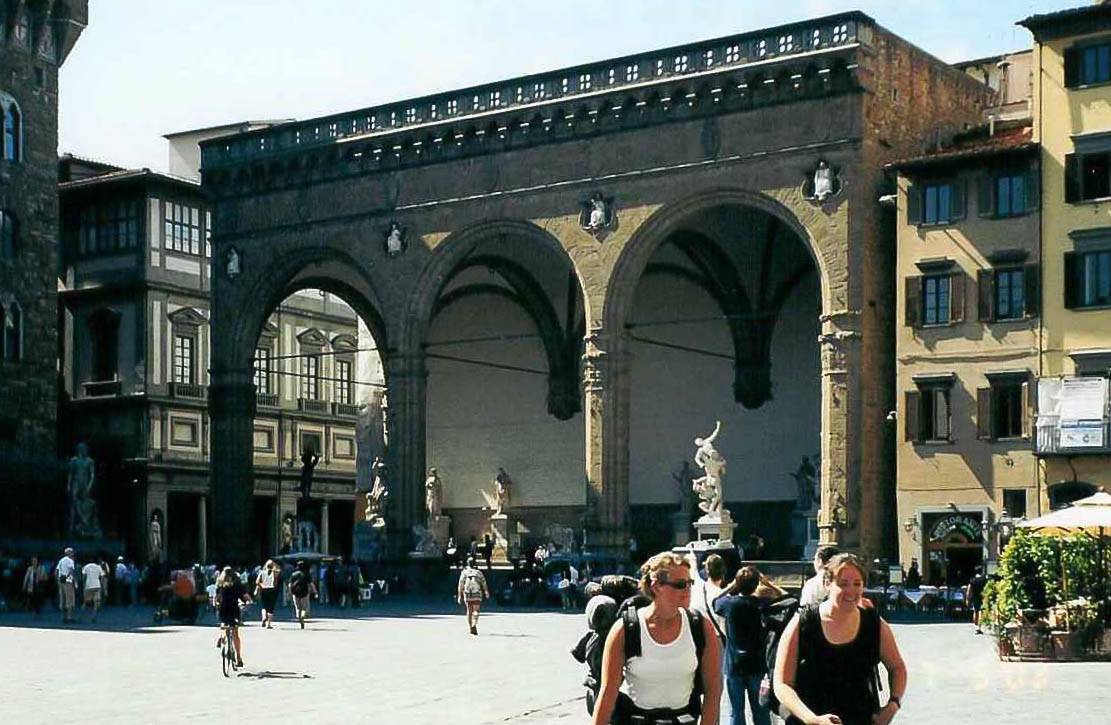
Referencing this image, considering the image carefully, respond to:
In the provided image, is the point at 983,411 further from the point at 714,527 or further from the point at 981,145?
the point at 714,527

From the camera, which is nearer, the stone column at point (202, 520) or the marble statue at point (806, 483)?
the marble statue at point (806, 483)

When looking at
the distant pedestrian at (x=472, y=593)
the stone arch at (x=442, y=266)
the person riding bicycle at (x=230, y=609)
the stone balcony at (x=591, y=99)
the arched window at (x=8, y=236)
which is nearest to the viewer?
the person riding bicycle at (x=230, y=609)

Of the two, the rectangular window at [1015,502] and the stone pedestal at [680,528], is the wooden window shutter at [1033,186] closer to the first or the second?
the rectangular window at [1015,502]

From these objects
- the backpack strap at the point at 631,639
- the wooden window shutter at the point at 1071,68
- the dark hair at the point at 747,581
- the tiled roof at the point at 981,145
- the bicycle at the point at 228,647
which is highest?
the wooden window shutter at the point at 1071,68

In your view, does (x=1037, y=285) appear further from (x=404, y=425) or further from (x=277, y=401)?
(x=277, y=401)

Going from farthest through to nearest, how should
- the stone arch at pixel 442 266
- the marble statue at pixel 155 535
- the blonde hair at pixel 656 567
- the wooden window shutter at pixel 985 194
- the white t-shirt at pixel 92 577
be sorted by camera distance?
1. the marble statue at pixel 155 535
2. the stone arch at pixel 442 266
3. the wooden window shutter at pixel 985 194
4. the white t-shirt at pixel 92 577
5. the blonde hair at pixel 656 567

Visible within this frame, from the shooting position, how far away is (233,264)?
53.1 metres

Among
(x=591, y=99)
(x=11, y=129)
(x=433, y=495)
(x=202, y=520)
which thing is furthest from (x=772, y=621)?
(x=202, y=520)

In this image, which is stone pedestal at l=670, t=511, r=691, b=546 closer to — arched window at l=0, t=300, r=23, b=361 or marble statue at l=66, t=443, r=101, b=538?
marble statue at l=66, t=443, r=101, b=538

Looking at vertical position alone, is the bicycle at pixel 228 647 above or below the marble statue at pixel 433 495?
below

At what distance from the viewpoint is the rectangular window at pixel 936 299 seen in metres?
40.1

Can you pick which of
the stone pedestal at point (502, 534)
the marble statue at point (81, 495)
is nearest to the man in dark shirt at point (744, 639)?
the stone pedestal at point (502, 534)

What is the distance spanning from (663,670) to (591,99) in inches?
1465

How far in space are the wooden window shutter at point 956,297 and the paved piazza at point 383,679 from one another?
965cm
